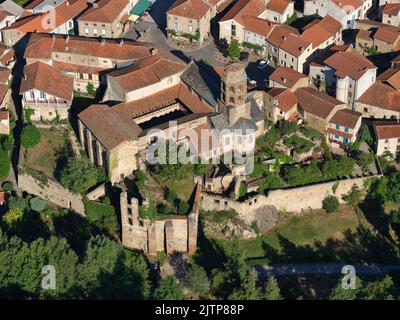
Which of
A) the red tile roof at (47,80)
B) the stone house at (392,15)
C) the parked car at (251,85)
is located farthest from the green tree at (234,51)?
the stone house at (392,15)

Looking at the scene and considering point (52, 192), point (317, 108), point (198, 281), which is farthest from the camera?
point (317, 108)

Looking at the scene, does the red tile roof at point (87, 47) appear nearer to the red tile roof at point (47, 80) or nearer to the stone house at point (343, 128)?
the red tile roof at point (47, 80)

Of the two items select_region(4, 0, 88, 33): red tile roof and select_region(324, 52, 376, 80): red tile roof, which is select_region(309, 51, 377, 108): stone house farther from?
select_region(4, 0, 88, 33): red tile roof

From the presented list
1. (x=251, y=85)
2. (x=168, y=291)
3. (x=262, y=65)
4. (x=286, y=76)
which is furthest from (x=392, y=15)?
(x=168, y=291)

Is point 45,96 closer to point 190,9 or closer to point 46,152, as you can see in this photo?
point 46,152

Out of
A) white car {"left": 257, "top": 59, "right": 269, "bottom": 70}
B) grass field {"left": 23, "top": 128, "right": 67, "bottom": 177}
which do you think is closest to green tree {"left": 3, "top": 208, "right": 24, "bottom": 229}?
grass field {"left": 23, "top": 128, "right": 67, "bottom": 177}
